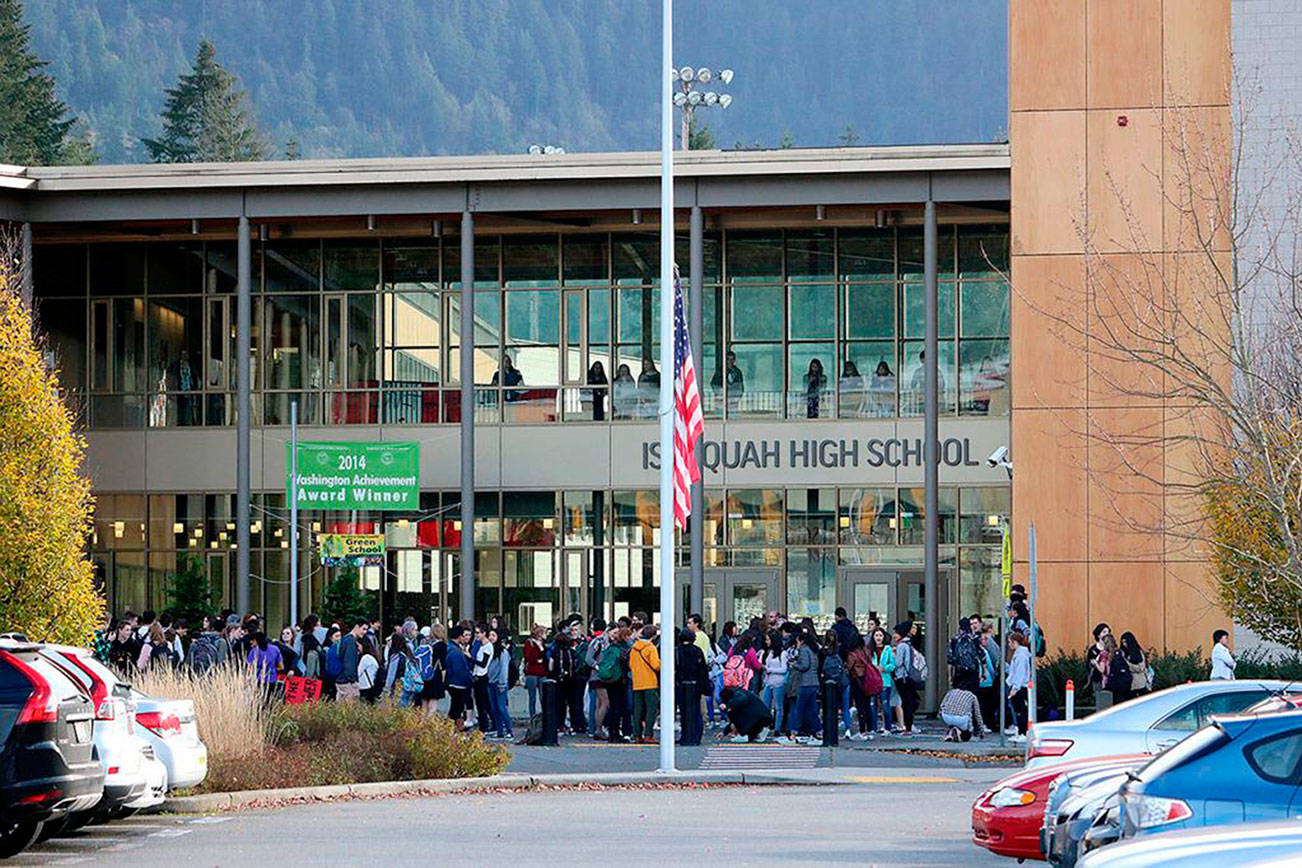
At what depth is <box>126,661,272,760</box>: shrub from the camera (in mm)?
20922

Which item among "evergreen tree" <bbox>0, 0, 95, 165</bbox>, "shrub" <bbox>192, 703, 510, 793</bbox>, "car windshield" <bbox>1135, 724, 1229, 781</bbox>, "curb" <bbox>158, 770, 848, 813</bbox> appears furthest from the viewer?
"evergreen tree" <bbox>0, 0, 95, 165</bbox>

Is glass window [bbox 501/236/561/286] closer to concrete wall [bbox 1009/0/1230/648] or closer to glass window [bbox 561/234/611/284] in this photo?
glass window [bbox 561/234/611/284]

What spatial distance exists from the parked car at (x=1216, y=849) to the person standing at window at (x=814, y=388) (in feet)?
109

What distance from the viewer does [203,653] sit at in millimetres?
27094

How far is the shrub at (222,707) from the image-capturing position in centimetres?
2092

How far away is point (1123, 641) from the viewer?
29.4 metres

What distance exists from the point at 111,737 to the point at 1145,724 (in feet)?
27.2

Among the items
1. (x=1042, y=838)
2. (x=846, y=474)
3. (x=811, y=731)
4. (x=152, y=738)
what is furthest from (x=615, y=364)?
(x=1042, y=838)

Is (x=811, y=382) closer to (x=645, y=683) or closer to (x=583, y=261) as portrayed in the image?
(x=583, y=261)

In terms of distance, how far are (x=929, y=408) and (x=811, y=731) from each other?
32.0 ft

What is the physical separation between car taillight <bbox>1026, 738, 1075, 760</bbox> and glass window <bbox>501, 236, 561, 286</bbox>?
2728 cm

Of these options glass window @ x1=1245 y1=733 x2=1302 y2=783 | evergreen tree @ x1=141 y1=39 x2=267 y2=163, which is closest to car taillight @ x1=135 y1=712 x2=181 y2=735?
glass window @ x1=1245 y1=733 x2=1302 y2=783

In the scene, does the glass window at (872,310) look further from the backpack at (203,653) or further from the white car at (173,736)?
the white car at (173,736)

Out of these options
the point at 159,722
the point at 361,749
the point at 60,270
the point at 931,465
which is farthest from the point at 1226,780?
the point at 60,270
